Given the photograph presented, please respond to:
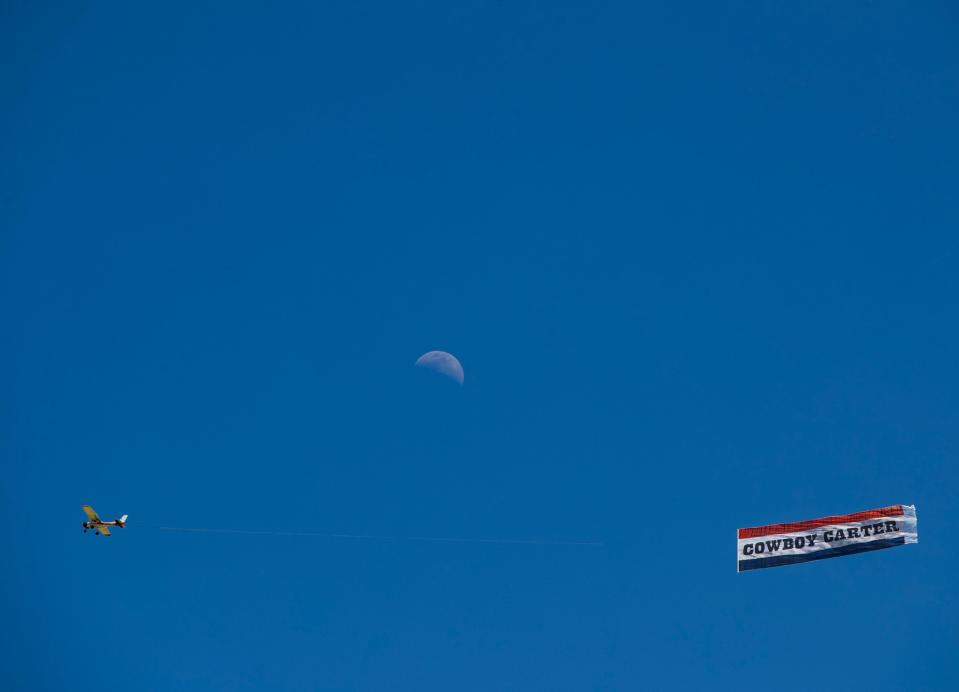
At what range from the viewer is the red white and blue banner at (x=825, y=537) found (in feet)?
197

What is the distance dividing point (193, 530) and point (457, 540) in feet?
82.2

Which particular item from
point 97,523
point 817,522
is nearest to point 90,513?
point 97,523

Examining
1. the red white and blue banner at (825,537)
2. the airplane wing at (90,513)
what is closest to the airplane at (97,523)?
the airplane wing at (90,513)

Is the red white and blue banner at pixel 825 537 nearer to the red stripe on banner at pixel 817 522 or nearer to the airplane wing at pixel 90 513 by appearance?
the red stripe on banner at pixel 817 522

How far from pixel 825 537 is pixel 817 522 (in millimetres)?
1440

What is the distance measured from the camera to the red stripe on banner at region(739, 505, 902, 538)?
60125mm

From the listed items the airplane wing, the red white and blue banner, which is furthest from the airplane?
the red white and blue banner

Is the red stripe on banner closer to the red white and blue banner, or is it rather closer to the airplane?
the red white and blue banner

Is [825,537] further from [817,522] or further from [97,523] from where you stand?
[97,523]

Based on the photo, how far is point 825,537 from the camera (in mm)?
61344

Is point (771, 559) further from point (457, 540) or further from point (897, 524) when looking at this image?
point (457, 540)

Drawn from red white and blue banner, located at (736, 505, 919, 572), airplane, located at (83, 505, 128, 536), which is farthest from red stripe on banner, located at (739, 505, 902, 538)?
airplane, located at (83, 505, 128, 536)

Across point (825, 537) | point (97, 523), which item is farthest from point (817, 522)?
point (97, 523)

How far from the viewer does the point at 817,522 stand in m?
61.4
